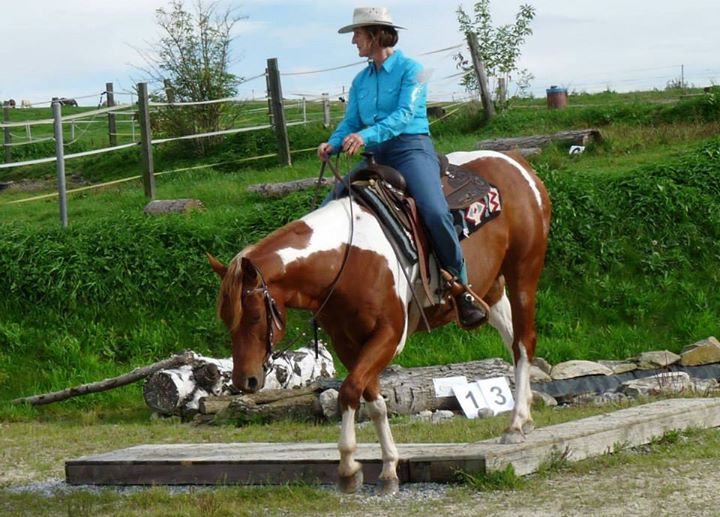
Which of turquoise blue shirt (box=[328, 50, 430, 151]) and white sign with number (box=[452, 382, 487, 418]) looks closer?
turquoise blue shirt (box=[328, 50, 430, 151])

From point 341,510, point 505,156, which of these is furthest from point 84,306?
point 341,510

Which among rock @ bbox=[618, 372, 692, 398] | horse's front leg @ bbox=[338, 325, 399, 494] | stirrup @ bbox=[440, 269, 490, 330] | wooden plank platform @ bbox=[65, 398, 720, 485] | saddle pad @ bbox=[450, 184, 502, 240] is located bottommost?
rock @ bbox=[618, 372, 692, 398]

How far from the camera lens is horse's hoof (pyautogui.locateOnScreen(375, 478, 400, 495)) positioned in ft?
23.1

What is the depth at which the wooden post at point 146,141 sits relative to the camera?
18453mm

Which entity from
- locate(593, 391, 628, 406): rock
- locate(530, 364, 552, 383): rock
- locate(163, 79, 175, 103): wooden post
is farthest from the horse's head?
locate(163, 79, 175, 103): wooden post

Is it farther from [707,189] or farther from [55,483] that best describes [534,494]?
[707,189]

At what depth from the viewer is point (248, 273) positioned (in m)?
6.61

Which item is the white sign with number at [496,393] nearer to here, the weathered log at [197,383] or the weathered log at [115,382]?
the weathered log at [197,383]

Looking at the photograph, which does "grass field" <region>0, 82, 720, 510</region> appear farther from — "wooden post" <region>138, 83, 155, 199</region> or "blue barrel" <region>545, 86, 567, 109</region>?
"blue barrel" <region>545, 86, 567, 109</region>

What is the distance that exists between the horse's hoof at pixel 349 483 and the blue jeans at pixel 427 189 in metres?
1.45

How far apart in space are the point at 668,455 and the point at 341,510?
2.38 m

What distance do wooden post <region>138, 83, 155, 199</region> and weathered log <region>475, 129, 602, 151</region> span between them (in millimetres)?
5002

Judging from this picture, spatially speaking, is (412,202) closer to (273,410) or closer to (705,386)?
(273,410)

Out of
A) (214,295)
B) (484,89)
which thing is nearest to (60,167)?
(214,295)
